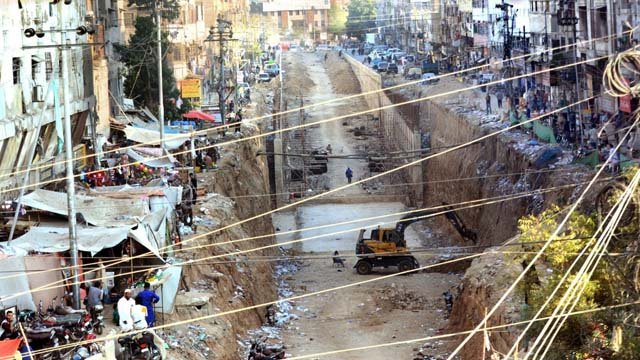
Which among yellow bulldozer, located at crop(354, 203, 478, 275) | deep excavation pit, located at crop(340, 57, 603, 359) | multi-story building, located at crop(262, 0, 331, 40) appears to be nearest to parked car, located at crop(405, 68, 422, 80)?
deep excavation pit, located at crop(340, 57, 603, 359)

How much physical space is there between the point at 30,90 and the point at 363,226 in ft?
76.2

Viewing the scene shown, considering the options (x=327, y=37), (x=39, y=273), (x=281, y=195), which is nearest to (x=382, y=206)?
(x=281, y=195)

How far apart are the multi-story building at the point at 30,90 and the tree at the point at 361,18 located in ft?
400

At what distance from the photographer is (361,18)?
164 m

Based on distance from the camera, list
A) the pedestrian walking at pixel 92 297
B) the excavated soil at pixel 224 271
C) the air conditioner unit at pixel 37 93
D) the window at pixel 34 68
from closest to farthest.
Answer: the pedestrian walking at pixel 92 297 → the excavated soil at pixel 224 271 → the air conditioner unit at pixel 37 93 → the window at pixel 34 68

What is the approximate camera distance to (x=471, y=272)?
36.1 meters

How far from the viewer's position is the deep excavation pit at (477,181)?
32.7 m

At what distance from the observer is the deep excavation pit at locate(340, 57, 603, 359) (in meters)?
32.7

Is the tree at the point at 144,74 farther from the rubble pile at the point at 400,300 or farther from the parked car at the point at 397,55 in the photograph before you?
the parked car at the point at 397,55

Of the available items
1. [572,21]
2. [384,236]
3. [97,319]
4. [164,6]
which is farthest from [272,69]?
[97,319]

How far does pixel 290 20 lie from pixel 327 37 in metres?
9.96

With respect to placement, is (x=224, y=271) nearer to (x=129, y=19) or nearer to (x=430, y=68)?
(x=129, y=19)

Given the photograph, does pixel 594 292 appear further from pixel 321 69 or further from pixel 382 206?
pixel 321 69

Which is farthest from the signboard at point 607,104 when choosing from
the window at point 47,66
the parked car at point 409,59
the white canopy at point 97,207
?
the parked car at point 409,59
